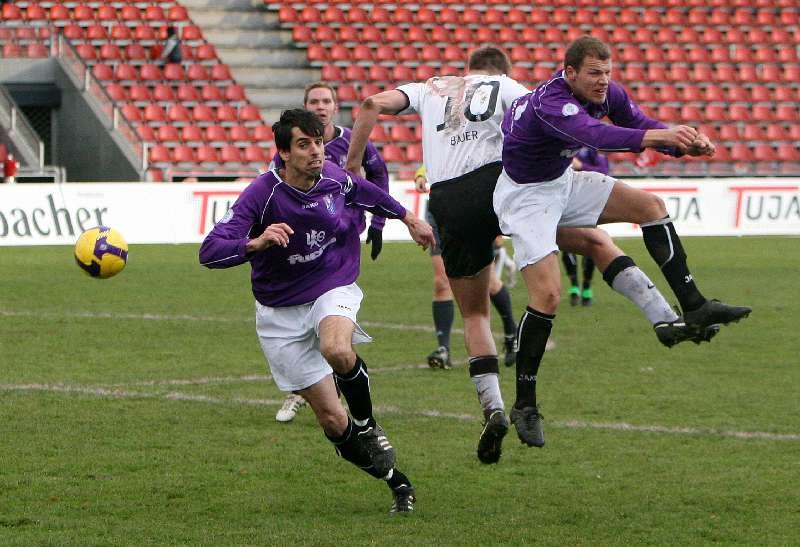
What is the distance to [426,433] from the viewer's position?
8227mm

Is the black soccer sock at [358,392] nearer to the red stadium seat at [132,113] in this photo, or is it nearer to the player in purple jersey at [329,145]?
the player in purple jersey at [329,145]

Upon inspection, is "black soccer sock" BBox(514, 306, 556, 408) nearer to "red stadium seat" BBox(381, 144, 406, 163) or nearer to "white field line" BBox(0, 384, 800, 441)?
"white field line" BBox(0, 384, 800, 441)

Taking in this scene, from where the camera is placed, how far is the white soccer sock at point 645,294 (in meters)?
6.96

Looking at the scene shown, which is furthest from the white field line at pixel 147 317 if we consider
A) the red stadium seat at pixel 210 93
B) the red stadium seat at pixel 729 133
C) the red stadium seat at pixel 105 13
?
the red stadium seat at pixel 729 133

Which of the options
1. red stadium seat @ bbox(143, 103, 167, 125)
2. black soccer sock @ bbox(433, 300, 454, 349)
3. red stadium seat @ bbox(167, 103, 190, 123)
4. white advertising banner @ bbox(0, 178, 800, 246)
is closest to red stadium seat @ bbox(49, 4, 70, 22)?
red stadium seat @ bbox(143, 103, 167, 125)

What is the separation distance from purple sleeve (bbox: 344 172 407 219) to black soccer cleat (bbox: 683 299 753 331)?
59.4 inches

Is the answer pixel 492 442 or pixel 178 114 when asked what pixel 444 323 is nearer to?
pixel 492 442

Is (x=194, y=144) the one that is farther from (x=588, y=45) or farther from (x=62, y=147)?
(x=588, y=45)

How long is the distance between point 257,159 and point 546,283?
19916 millimetres

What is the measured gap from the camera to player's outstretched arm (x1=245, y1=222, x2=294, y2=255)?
5.88 m

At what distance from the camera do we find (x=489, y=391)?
24.1 ft

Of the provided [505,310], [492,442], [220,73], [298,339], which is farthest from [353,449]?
[220,73]

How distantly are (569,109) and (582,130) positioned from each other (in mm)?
148

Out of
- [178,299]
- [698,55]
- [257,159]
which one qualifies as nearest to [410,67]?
[257,159]
